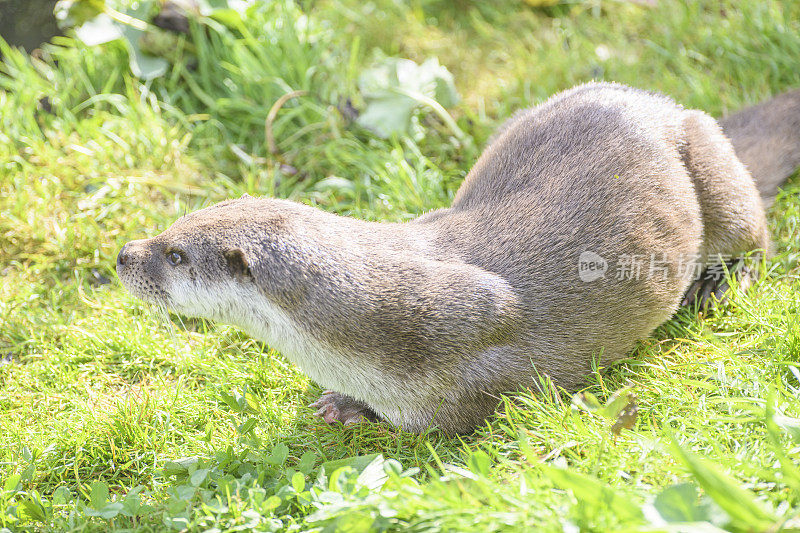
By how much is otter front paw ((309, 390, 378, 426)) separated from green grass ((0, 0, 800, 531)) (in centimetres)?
4

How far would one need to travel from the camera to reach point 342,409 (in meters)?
2.48

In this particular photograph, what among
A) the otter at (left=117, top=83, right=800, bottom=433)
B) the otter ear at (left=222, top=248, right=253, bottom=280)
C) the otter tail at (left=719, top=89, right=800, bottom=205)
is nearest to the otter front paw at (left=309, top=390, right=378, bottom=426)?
the otter at (left=117, top=83, right=800, bottom=433)

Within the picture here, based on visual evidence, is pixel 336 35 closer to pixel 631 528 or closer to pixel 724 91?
pixel 724 91

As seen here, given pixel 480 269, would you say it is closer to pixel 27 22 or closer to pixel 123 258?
pixel 123 258

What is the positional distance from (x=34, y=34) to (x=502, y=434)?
3.48m

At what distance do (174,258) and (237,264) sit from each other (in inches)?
10.2

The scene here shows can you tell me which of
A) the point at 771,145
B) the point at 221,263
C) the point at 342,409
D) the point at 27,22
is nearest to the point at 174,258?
the point at 221,263

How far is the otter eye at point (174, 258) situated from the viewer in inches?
91.5

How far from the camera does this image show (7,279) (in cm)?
320

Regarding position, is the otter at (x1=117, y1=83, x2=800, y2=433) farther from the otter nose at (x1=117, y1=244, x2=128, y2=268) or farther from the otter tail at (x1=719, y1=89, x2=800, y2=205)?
the otter tail at (x1=719, y1=89, x2=800, y2=205)

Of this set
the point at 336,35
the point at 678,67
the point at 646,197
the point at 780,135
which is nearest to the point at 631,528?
the point at 646,197

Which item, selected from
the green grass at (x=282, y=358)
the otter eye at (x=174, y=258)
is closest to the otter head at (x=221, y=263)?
the otter eye at (x=174, y=258)

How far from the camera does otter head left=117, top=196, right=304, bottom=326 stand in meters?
2.18

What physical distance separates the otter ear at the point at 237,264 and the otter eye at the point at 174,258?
0.19 meters
